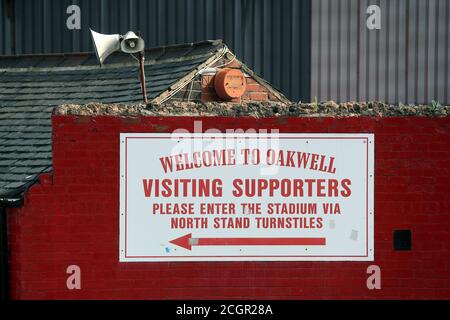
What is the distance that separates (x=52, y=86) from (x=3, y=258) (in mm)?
4512

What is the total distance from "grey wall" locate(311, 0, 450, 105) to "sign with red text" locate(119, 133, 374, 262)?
7.88 meters

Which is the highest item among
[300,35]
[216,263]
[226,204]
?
[300,35]

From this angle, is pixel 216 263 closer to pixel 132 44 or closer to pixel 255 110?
pixel 255 110

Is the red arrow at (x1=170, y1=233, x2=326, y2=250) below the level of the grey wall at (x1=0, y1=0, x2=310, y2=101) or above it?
below

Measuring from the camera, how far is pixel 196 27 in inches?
652

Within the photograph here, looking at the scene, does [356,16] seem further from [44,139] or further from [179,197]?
[179,197]

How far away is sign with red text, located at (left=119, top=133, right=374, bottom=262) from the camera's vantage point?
9.07 metres

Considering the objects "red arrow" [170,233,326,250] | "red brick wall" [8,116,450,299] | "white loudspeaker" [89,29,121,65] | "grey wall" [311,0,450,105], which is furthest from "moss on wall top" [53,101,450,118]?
"grey wall" [311,0,450,105]

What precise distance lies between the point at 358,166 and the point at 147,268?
7.30 ft

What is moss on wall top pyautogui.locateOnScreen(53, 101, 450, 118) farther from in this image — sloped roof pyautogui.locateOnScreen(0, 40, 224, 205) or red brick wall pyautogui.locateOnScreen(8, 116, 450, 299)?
sloped roof pyautogui.locateOnScreen(0, 40, 224, 205)

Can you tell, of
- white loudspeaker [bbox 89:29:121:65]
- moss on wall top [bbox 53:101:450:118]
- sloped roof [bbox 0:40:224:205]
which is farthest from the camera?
sloped roof [bbox 0:40:224:205]

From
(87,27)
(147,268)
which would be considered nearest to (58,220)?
(147,268)

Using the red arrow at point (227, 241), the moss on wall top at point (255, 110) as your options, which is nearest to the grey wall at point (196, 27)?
the moss on wall top at point (255, 110)

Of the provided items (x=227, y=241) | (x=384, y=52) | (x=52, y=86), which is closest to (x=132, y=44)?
(x=227, y=241)
